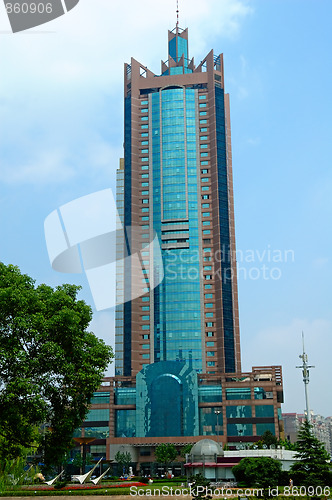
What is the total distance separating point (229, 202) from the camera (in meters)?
133

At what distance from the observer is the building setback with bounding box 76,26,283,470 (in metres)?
109

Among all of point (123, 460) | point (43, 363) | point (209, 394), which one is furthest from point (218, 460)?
point (209, 394)

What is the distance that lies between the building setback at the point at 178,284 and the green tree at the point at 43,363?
7143 centimetres

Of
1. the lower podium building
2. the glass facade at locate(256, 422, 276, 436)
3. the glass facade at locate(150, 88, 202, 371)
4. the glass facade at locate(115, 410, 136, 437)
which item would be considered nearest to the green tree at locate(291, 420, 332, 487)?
the lower podium building

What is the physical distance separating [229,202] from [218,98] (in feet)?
87.1

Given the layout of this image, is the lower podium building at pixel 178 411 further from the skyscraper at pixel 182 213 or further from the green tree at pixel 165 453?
the skyscraper at pixel 182 213

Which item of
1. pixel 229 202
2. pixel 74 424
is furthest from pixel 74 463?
pixel 74 424

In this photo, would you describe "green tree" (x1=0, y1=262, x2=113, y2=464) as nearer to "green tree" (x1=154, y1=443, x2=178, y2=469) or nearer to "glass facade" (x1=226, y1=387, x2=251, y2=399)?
"green tree" (x1=154, y1=443, x2=178, y2=469)

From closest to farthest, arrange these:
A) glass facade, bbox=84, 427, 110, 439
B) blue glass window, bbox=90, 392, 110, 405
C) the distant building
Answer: the distant building → glass facade, bbox=84, 427, 110, 439 → blue glass window, bbox=90, 392, 110, 405

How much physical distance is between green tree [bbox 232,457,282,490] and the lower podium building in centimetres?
6062

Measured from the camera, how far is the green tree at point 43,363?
35344 mm

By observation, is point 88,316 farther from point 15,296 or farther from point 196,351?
point 196,351

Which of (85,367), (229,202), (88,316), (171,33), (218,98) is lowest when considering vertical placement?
(85,367)

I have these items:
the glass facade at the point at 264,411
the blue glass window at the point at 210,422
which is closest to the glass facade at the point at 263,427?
the glass facade at the point at 264,411
